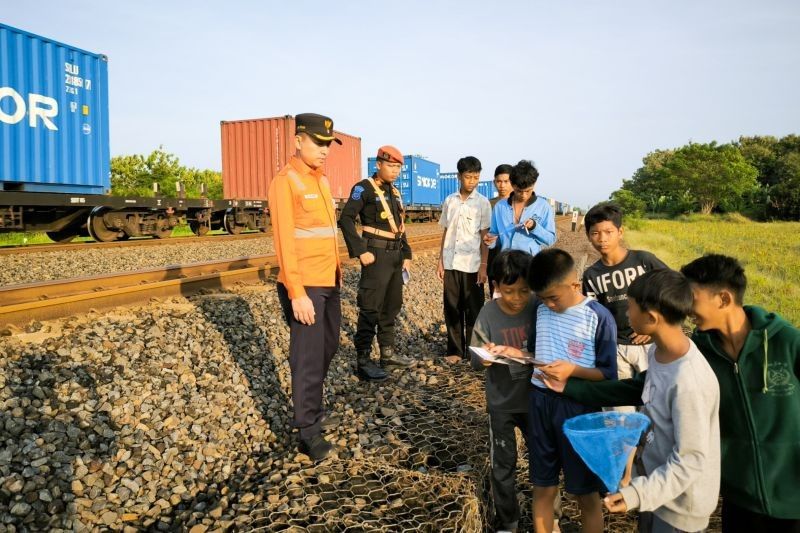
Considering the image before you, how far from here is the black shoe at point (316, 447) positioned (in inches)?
120

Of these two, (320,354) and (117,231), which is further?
(117,231)

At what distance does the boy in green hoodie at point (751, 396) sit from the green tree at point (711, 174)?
202 feet

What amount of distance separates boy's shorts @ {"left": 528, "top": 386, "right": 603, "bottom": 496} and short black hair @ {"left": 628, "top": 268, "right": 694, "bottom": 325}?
59 centimetres

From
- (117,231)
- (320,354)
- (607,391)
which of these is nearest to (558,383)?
(607,391)

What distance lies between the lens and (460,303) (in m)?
5.15

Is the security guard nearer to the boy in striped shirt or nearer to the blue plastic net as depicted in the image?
the boy in striped shirt

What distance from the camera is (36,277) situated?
289 inches

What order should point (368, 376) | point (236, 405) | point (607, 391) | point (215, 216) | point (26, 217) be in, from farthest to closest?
point (215, 216) < point (26, 217) < point (368, 376) < point (236, 405) < point (607, 391)

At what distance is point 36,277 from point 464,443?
22.5 ft

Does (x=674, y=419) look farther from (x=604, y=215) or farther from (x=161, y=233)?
(x=161, y=233)

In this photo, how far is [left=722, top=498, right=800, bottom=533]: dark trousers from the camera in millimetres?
1672

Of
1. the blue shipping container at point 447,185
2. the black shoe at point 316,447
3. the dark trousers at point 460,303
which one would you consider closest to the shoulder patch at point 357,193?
the dark trousers at point 460,303

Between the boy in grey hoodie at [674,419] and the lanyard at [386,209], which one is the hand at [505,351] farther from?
the lanyard at [386,209]

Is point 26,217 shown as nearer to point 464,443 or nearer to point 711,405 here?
point 464,443
